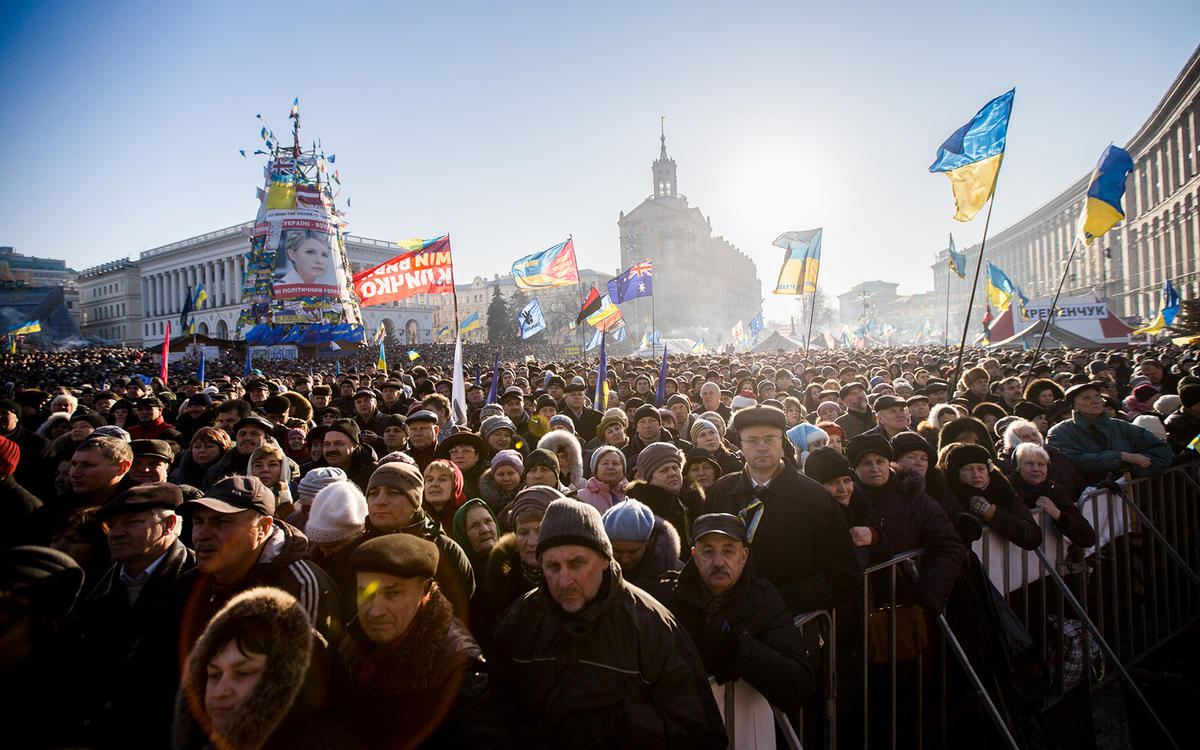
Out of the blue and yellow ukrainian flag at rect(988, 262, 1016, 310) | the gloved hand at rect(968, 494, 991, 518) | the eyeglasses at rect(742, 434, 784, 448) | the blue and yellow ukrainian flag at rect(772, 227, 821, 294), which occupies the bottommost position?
the gloved hand at rect(968, 494, 991, 518)

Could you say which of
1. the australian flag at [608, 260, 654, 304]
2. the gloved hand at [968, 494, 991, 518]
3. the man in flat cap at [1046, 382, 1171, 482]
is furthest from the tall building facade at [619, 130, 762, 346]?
the gloved hand at [968, 494, 991, 518]

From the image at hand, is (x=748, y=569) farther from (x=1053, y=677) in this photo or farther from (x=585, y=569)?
(x=1053, y=677)

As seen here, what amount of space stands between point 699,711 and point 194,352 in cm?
2917

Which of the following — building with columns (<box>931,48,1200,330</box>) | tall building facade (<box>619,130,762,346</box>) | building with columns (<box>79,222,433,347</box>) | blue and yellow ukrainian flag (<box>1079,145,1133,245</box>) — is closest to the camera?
blue and yellow ukrainian flag (<box>1079,145,1133,245</box>)

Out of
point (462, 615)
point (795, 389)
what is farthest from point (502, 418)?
point (795, 389)

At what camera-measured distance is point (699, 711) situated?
2064mm

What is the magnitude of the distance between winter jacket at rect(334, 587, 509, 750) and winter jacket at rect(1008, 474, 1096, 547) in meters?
3.86

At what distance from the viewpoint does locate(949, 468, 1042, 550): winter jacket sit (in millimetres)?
3668

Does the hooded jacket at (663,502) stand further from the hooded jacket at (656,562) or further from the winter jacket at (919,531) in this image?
the winter jacket at (919,531)

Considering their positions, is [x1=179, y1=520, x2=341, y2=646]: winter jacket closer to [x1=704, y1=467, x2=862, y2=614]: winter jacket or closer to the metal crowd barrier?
[x1=704, y1=467, x2=862, y2=614]: winter jacket

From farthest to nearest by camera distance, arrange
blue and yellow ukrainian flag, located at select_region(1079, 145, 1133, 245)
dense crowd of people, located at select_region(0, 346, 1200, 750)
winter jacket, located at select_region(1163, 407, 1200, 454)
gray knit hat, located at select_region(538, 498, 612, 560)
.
Result: 1. blue and yellow ukrainian flag, located at select_region(1079, 145, 1133, 245)
2. winter jacket, located at select_region(1163, 407, 1200, 454)
3. gray knit hat, located at select_region(538, 498, 612, 560)
4. dense crowd of people, located at select_region(0, 346, 1200, 750)

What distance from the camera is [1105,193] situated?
9.32 m

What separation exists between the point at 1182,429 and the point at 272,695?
8.05 m

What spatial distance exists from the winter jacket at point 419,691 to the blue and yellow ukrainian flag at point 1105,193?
11.4 m
